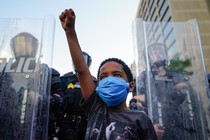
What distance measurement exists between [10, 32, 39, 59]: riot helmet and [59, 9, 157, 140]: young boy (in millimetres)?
703

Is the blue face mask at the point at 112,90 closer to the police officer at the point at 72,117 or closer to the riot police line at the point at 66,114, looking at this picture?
the riot police line at the point at 66,114

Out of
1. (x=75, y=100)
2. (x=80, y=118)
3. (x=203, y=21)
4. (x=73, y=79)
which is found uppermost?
(x=203, y=21)

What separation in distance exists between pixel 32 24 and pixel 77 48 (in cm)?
91

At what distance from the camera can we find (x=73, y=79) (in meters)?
2.31

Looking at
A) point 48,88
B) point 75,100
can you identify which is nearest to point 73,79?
point 75,100

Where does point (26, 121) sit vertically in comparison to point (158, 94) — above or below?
below

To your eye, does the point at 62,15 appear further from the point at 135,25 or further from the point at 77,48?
the point at 135,25

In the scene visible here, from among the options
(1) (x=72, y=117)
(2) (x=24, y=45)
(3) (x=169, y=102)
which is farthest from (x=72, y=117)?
(3) (x=169, y=102)

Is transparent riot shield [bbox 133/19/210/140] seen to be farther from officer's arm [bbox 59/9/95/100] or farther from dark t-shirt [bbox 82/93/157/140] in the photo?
officer's arm [bbox 59/9/95/100]

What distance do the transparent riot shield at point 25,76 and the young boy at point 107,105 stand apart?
55 cm

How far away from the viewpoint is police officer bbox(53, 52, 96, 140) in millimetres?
1928

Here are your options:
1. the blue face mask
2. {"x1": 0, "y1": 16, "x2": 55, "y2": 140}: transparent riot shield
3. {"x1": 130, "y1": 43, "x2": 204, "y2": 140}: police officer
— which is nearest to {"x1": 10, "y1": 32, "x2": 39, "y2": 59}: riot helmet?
{"x1": 0, "y1": 16, "x2": 55, "y2": 140}: transparent riot shield

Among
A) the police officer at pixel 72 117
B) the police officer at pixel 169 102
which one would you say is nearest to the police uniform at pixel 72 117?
the police officer at pixel 72 117

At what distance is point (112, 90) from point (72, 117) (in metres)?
1.06
